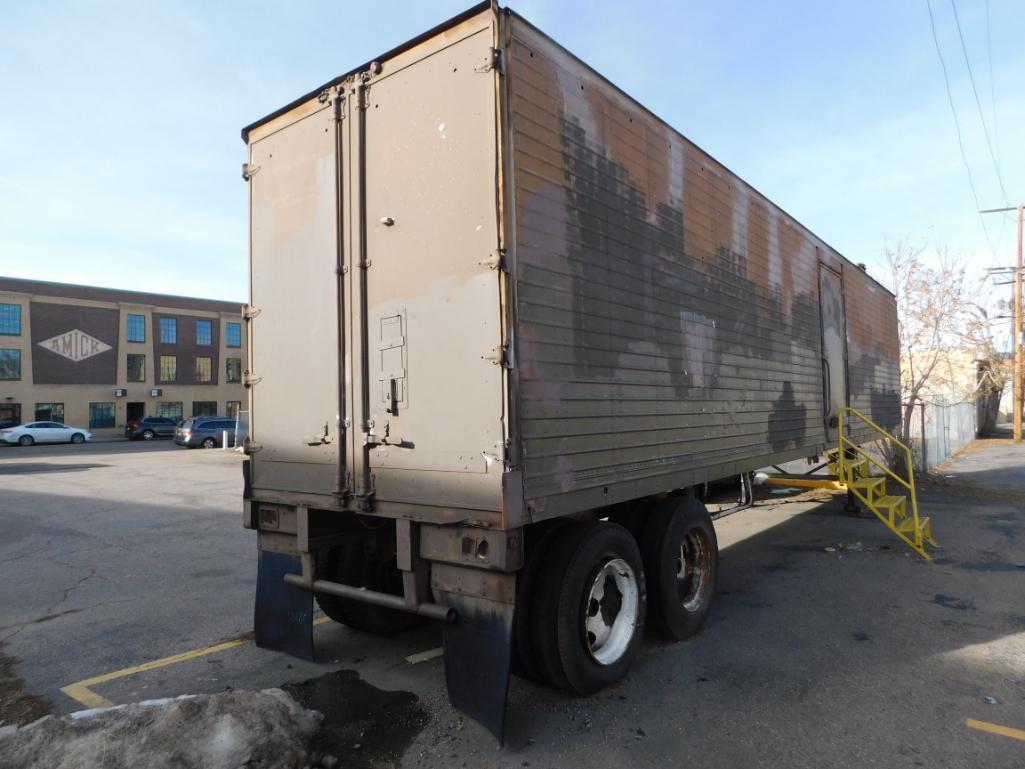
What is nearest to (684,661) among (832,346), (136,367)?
(832,346)

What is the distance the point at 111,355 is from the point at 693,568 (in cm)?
5103

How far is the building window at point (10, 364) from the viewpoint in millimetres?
41750

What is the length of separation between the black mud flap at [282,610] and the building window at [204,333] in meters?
51.8

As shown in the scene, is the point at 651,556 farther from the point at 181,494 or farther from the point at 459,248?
the point at 181,494

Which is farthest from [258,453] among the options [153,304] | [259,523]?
[153,304]

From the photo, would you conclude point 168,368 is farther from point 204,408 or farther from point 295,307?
point 295,307

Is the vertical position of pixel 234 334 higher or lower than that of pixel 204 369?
higher

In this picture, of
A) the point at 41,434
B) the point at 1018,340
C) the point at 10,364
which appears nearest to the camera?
the point at 1018,340

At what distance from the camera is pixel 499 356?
351 centimetres

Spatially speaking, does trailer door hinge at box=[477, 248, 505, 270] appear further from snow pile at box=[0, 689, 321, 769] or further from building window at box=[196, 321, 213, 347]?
building window at box=[196, 321, 213, 347]

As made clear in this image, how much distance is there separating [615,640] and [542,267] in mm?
2519

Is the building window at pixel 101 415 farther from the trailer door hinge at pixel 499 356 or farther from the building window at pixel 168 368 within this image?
the trailer door hinge at pixel 499 356

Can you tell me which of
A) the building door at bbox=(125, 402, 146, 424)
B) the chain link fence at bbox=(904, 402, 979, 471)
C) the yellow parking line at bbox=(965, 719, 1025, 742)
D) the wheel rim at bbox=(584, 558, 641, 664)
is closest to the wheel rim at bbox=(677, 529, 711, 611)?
the wheel rim at bbox=(584, 558, 641, 664)

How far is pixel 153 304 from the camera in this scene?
49438 millimetres
